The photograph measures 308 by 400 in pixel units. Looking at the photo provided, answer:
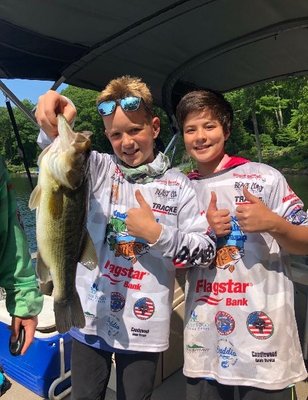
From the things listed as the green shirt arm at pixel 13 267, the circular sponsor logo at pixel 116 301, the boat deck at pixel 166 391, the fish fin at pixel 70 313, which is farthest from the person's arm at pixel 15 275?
the boat deck at pixel 166 391

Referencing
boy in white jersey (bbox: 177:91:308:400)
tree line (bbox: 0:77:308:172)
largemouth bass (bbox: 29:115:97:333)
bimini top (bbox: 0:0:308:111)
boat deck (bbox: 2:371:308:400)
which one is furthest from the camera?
tree line (bbox: 0:77:308:172)

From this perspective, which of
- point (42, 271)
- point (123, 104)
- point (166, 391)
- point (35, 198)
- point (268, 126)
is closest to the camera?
point (35, 198)

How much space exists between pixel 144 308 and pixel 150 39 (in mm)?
3003

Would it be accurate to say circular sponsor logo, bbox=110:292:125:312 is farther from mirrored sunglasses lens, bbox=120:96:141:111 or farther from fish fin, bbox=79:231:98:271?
mirrored sunglasses lens, bbox=120:96:141:111

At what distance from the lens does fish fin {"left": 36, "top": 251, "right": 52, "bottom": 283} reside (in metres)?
1.89

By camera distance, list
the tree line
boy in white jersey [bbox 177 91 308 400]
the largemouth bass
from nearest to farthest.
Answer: the largemouth bass
boy in white jersey [bbox 177 91 308 400]
the tree line

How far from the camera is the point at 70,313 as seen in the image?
1880 millimetres

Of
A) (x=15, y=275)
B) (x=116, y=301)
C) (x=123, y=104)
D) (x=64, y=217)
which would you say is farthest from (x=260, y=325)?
(x=123, y=104)

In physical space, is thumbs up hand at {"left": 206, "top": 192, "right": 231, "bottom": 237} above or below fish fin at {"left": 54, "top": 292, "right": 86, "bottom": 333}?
above

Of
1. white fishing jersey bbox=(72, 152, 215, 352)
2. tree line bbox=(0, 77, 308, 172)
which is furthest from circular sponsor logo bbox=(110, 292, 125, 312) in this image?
tree line bbox=(0, 77, 308, 172)

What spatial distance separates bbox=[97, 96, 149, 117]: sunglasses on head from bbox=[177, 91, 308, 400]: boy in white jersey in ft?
0.96

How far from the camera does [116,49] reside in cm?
408

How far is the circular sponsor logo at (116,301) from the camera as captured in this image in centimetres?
199

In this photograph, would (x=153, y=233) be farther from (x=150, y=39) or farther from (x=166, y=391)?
(x=150, y=39)
